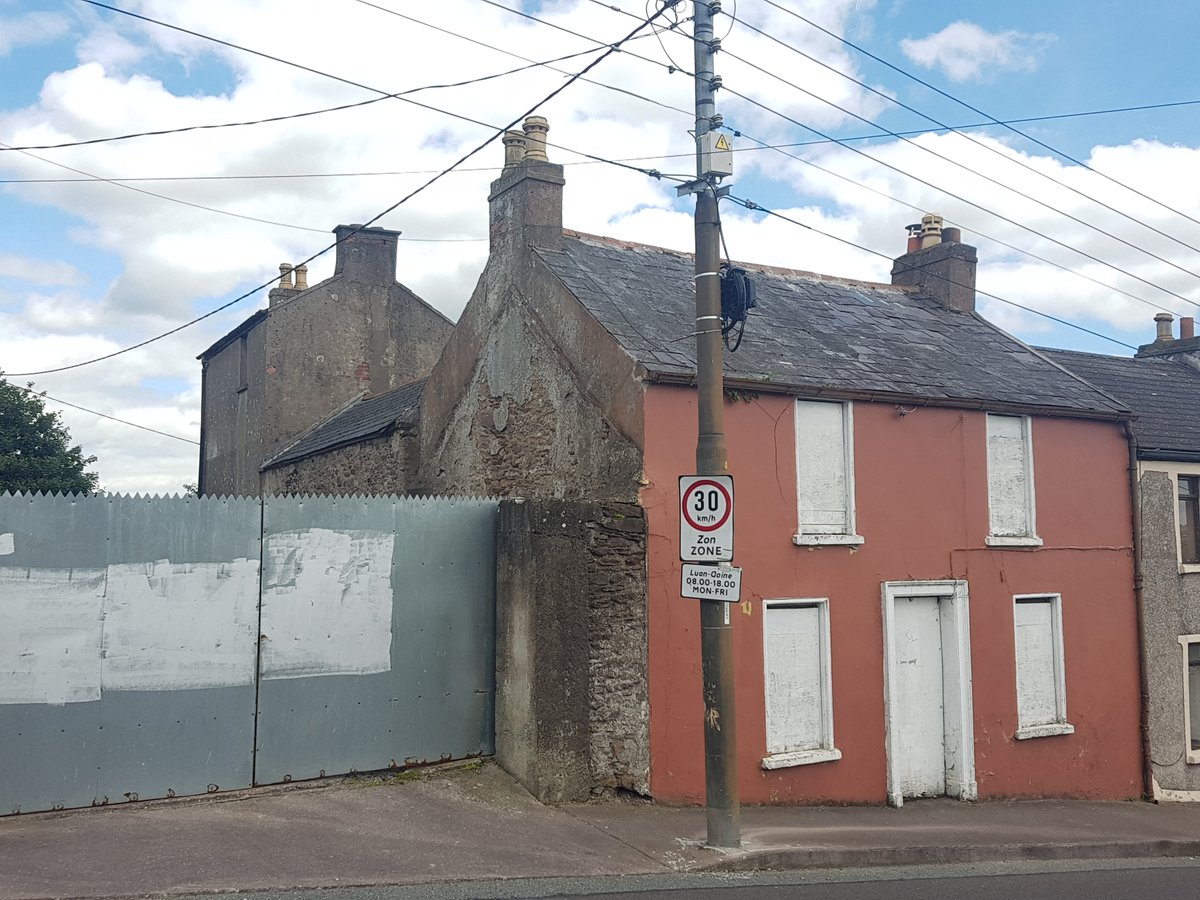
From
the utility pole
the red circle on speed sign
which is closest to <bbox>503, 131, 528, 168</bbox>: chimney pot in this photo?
the utility pole

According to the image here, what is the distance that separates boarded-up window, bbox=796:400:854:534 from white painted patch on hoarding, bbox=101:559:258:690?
5912mm

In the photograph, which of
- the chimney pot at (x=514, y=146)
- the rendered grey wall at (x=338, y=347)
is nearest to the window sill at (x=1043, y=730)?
the chimney pot at (x=514, y=146)

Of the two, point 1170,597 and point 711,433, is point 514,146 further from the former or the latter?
point 1170,597

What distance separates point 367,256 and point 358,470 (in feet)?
26.3

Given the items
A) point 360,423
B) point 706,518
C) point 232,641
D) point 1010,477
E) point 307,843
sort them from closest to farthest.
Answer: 1. point 307,843
2. point 706,518
3. point 232,641
4. point 1010,477
5. point 360,423

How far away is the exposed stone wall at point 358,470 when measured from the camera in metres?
15.6

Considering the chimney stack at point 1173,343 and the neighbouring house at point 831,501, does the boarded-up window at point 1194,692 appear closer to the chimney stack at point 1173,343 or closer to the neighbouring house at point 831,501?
the neighbouring house at point 831,501

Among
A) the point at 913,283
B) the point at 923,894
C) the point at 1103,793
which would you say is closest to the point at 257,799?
the point at 923,894

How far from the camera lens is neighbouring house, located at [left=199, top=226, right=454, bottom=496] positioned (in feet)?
72.3

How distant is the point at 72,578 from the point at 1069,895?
26.8 ft

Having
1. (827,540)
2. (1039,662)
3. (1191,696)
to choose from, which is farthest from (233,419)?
(1191,696)

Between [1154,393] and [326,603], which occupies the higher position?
[1154,393]

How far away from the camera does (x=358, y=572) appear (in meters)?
9.53

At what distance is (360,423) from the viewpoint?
18.7 metres
